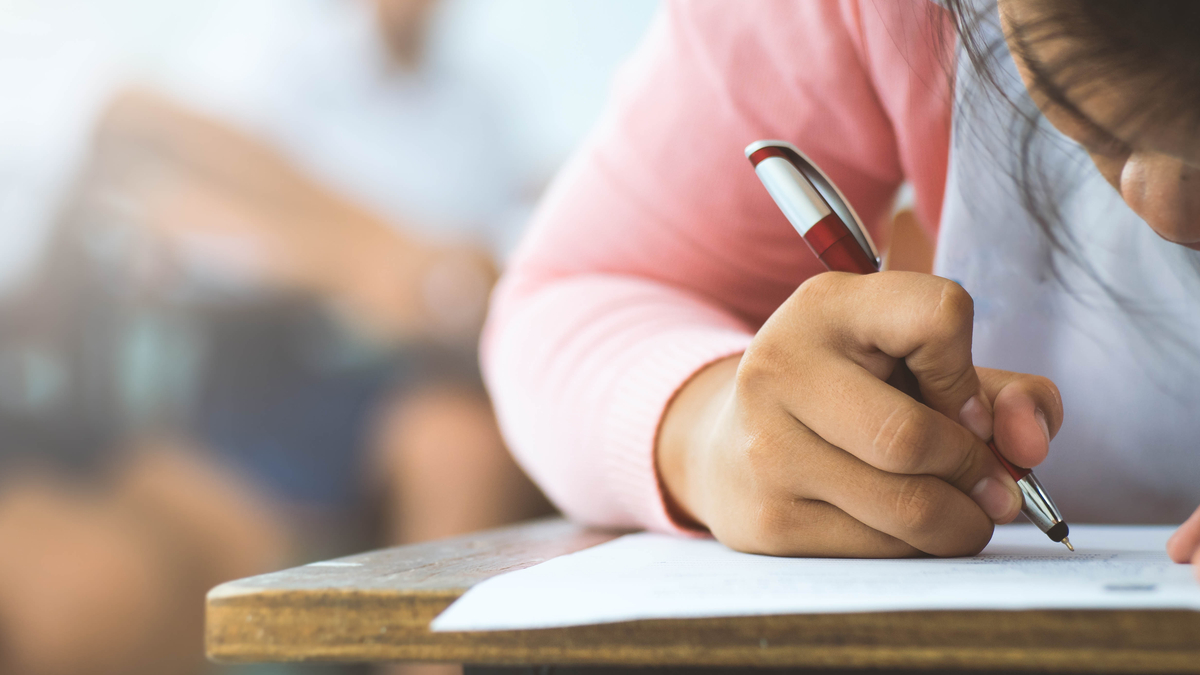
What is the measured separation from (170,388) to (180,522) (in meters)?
0.13

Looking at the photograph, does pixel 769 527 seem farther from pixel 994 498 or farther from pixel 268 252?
pixel 268 252

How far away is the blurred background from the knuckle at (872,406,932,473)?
56cm

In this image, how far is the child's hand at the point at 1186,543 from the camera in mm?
150

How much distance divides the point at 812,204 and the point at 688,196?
0.14 meters

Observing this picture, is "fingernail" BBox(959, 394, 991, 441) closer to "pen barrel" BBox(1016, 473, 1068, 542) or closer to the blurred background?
"pen barrel" BBox(1016, 473, 1068, 542)

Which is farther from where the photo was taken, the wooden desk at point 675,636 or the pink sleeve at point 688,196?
the pink sleeve at point 688,196

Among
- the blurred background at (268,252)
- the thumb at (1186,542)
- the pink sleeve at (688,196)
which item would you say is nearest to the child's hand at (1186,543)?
the thumb at (1186,542)

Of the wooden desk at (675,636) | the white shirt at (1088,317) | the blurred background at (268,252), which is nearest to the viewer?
the wooden desk at (675,636)

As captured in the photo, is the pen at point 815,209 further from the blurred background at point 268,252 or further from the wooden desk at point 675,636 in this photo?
the blurred background at point 268,252

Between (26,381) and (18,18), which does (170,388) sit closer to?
(26,381)

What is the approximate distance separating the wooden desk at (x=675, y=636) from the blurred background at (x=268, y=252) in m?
0.56

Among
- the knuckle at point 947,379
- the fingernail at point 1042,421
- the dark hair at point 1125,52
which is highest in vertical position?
the dark hair at point 1125,52

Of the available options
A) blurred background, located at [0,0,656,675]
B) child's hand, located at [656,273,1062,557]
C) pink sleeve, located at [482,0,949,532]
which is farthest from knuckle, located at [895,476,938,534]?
blurred background, located at [0,0,656,675]

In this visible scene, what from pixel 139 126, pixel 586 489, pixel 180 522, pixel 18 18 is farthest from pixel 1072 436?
pixel 18 18
